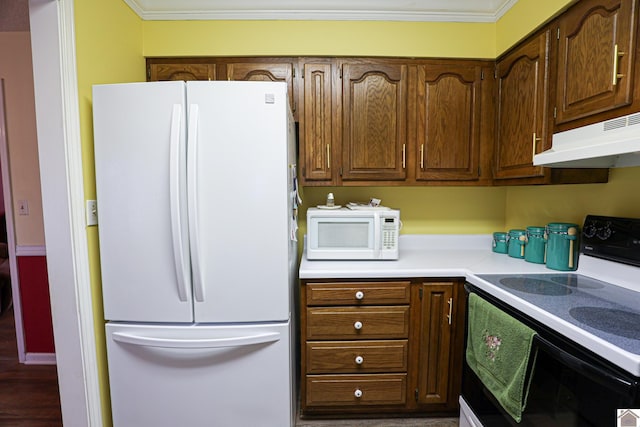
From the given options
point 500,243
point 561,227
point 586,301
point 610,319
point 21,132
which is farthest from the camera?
point 21,132

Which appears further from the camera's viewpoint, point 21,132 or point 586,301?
point 21,132

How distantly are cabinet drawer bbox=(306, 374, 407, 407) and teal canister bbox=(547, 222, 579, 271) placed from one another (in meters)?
1.02

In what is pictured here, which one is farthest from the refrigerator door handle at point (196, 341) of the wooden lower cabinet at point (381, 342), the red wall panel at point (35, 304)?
the red wall panel at point (35, 304)

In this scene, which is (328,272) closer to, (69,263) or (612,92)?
(69,263)

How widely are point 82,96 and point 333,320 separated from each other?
158 cm

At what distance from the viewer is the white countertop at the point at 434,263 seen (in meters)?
1.46

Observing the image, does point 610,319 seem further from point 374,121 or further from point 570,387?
point 374,121

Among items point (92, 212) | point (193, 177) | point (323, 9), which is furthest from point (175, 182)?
point (323, 9)

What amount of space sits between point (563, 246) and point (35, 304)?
349 centimetres

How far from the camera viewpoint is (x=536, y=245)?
159 cm

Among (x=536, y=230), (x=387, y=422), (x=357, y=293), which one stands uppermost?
(x=536, y=230)

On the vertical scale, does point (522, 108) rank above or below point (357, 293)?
above

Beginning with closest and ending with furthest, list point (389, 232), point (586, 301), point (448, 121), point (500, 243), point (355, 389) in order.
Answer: point (586, 301) < point (355, 389) < point (389, 232) < point (448, 121) < point (500, 243)

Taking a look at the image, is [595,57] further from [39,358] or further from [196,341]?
[39,358]
